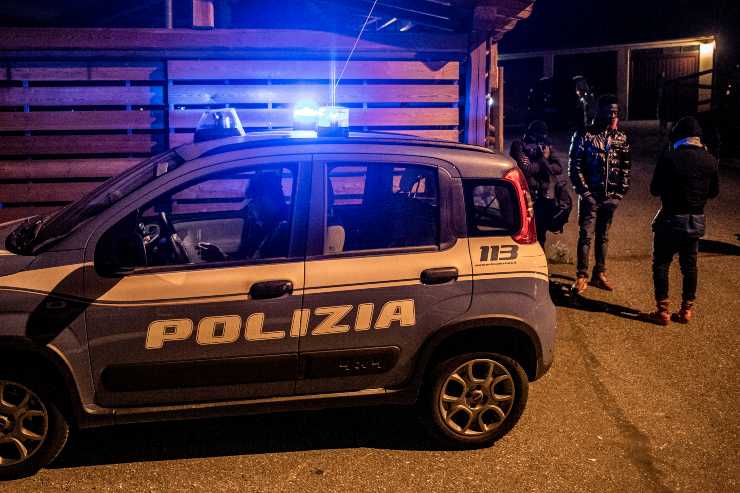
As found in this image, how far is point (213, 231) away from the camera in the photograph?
5.52 metres

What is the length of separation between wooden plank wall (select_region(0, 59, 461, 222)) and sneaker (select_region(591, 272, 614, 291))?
118 inches

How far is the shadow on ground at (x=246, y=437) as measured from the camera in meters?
4.52

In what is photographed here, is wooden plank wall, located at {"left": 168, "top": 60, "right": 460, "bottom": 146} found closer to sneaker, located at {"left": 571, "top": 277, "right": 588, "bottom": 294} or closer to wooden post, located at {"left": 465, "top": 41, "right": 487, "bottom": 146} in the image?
wooden post, located at {"left": 465, "top": 41, "right": 487, "bottom": 146}

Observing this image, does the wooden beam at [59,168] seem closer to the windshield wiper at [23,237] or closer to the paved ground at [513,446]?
the windshield wiper at [23,237]

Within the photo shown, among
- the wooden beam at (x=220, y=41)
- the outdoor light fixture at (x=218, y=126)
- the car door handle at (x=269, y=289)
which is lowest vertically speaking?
the car door handle at (x=269, y=289)

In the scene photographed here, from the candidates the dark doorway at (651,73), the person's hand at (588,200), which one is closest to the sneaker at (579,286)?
the person's hand at (588,200)

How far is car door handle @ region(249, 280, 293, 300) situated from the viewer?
4133mm

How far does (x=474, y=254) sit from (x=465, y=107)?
201 inches

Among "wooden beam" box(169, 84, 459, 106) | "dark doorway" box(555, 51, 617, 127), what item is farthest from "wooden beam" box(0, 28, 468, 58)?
"dark doorway" box(555, 51, 617, 127)

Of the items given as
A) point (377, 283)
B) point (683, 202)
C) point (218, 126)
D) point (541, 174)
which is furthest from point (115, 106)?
point (683, 202)

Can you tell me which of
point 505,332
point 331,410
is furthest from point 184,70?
point 505,332

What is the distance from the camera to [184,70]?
28.7ft

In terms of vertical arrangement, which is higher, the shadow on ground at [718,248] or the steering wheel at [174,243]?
the steering wheel at [174,243]

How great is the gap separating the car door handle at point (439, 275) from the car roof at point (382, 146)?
54cm
